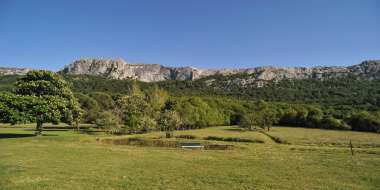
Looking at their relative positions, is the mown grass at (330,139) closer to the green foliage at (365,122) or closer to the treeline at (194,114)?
the green foliage at (365,122)

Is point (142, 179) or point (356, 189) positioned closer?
point (356, 189)

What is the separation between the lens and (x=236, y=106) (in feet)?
393

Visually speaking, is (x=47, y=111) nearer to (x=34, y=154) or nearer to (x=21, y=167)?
(x=34, y=154)

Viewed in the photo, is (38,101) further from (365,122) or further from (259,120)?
(365,122)

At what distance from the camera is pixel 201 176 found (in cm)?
1708

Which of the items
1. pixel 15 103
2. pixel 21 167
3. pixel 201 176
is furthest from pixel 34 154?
pixel 15 103

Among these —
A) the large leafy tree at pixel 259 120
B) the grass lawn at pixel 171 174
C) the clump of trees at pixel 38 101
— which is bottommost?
the grass lawn at pixel 171 174

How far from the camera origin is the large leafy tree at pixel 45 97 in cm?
4125

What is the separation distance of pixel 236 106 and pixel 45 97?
287 feet

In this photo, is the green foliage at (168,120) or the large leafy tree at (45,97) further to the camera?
the green foliage at (168,120)

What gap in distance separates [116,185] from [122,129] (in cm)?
5397

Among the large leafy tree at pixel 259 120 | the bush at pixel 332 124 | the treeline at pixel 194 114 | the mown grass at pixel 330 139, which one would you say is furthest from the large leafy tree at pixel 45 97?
the bush at pixel 332 124

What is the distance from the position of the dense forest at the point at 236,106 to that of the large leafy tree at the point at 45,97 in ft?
13.2

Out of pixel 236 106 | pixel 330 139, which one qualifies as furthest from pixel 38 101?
pixel 236 106
